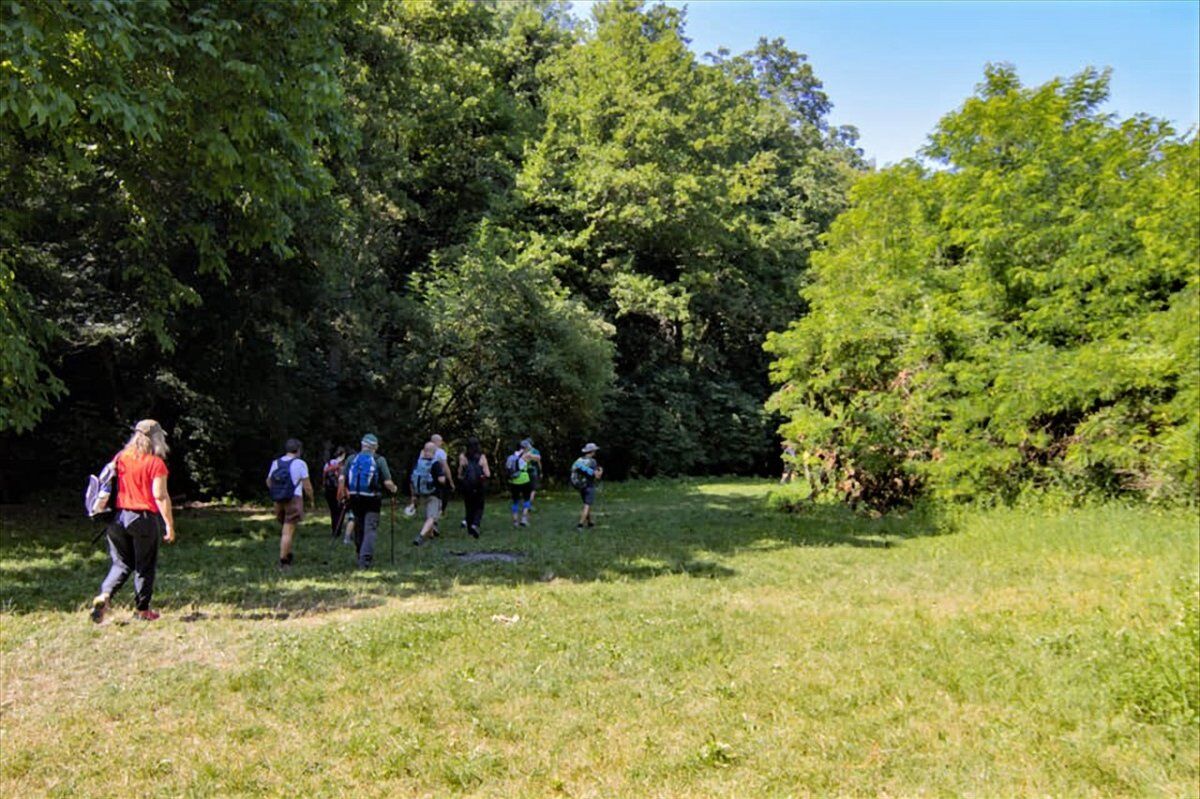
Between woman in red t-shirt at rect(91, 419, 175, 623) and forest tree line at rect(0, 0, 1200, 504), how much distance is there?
3.24m

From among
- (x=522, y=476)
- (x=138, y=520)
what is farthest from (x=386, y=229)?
(x=138, y=520)

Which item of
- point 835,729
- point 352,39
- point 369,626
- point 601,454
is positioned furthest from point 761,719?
point 601,454

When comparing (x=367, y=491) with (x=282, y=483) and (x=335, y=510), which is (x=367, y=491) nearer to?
(x=282, y=483)

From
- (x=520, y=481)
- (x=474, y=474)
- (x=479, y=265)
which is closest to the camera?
Answer: (x=474, y=474)

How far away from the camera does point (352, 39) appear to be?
18.7 metres

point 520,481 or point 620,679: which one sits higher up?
point 520,481

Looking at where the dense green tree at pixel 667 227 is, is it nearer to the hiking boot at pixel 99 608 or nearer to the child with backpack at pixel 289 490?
the child with backpack at pixel 289 490

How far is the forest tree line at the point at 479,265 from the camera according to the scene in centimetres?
964

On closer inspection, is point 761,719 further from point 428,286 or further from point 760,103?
point 760,103

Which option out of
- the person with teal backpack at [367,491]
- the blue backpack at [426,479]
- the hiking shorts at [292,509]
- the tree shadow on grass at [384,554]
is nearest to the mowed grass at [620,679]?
the tree shadow on grass at [384,554]

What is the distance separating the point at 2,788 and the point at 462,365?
21.7m

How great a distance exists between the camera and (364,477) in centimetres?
1053

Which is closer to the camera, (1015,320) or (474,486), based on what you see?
(474,486)

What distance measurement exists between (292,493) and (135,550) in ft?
10.4
